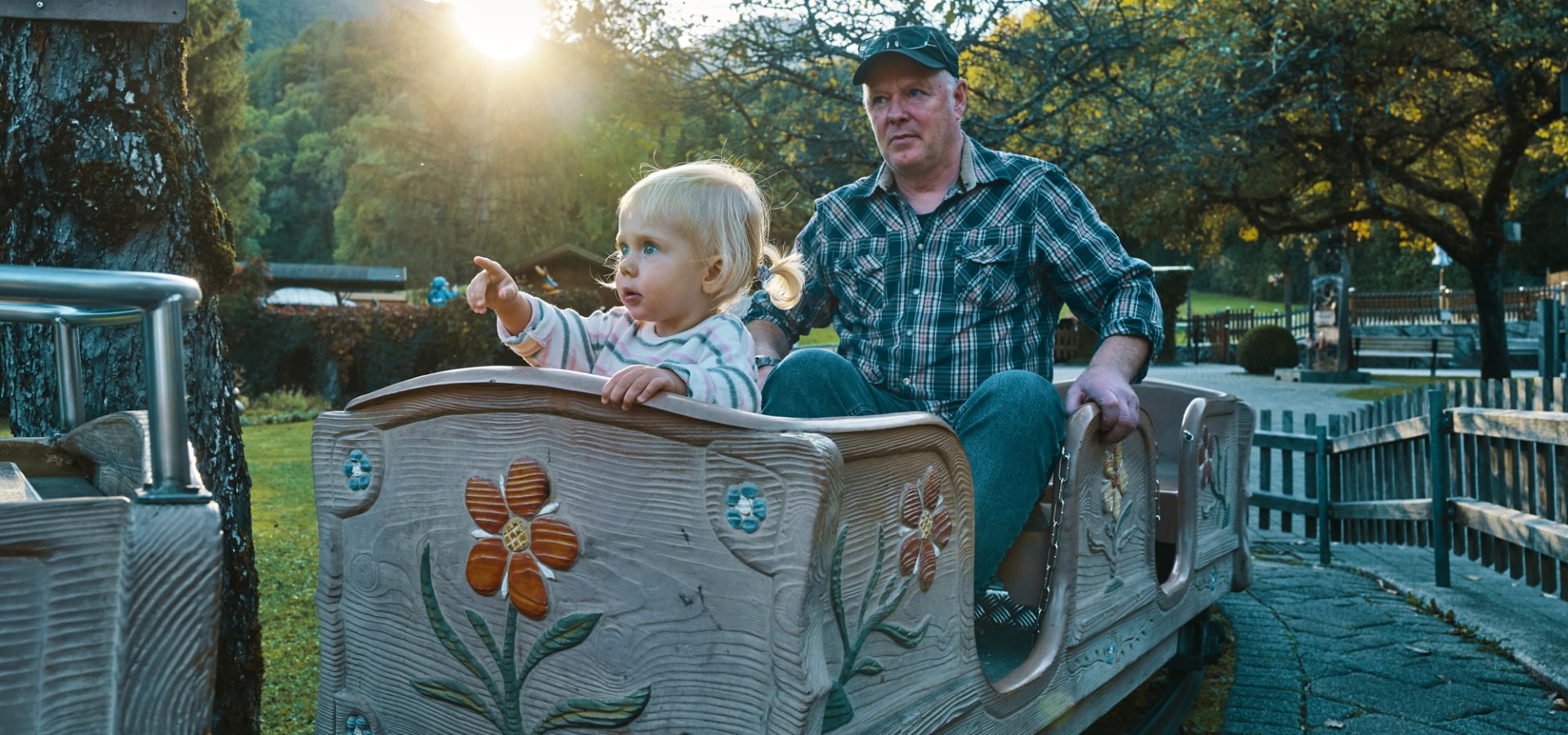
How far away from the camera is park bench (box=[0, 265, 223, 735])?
3.87 ft

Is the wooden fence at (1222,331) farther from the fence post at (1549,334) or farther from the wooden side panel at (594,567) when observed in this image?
the wooden side panel at (594,567)

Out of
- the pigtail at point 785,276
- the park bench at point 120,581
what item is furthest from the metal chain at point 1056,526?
the park bench at point 120,581

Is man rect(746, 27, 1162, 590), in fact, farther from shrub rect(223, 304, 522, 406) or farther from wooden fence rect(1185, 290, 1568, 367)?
wooden fence rect(1185, 290, 1568, 367)

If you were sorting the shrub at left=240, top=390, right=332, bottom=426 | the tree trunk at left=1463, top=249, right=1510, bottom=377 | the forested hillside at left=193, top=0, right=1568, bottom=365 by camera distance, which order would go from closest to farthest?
the forested hillside at left=193, top=0, right=1568, bottom=365
the shrub at left=240, top=390, right=332, bottom=426
the tree trunk at left=1463, top=249, right=1510, bottom=377

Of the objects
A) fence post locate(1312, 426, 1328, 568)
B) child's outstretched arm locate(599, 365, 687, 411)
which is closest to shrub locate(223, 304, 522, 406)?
fence post locate(1312, 426, 1328, 568)

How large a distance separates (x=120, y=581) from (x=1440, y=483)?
19.9 feet

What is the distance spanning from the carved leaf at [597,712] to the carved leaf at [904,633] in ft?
1.34

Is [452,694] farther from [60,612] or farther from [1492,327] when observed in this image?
[1492,327]

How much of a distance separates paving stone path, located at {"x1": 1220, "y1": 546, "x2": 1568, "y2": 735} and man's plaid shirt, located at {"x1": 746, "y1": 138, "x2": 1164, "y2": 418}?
154cm

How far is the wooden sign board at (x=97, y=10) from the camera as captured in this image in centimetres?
254

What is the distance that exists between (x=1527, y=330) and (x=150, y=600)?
102 ft

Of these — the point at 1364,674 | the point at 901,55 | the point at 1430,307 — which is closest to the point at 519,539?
the point at 901,55

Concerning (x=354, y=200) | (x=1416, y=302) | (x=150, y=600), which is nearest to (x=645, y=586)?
(x=150, y=600)

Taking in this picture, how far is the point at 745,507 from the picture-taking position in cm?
165
